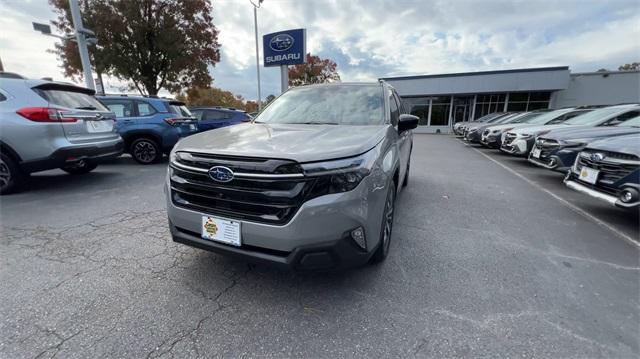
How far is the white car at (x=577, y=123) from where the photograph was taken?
18.5 ft

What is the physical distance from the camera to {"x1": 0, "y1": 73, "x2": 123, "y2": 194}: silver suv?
384cm

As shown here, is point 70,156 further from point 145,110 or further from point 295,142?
point 295,142

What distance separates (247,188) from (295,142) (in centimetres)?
48

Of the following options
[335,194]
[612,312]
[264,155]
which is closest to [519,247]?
[612,312]

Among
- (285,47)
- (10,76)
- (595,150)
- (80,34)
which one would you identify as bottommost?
(595,150)

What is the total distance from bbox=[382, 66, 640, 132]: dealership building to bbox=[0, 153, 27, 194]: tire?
2056cm

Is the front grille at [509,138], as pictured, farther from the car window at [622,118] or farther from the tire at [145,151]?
the tire at [145,151]

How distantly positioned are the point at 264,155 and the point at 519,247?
291cm

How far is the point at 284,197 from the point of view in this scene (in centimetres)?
170

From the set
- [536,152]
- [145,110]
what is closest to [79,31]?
[145,110]

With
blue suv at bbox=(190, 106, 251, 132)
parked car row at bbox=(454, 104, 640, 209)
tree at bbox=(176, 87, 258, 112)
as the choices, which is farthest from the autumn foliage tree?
parked car row at bbox=(454, 104, 640, 209)

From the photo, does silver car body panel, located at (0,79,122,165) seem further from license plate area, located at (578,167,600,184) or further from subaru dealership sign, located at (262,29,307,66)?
subaru dealership sign, located at (262,29,307,66)

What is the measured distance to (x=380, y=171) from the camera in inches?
79.2

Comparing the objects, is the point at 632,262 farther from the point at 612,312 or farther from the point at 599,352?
the point at 599,352
